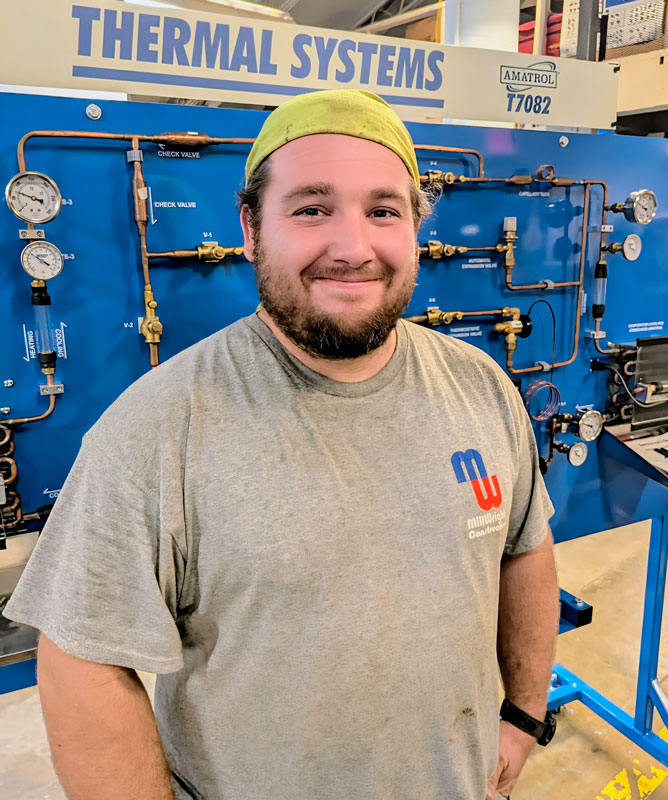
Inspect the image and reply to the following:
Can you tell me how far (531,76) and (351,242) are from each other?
1.34 metres

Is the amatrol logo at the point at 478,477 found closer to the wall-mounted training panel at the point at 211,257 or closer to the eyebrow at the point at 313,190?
the eyebrow at the point at 313,190

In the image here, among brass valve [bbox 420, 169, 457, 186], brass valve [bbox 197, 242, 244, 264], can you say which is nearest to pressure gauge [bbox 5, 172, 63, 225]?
brass valve [bbox 197, 242, 244, 264]

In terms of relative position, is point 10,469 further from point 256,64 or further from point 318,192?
point 256,64

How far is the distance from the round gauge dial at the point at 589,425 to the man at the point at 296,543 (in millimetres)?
1193

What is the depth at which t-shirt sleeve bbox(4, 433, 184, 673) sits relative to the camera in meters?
0.80

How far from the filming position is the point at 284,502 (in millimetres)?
877

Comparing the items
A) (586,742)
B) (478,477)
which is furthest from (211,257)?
(586,742)

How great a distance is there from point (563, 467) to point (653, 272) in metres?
0.79

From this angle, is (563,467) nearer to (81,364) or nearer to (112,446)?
(81,364)

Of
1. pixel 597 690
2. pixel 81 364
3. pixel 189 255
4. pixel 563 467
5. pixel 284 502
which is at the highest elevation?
pixel 189 255

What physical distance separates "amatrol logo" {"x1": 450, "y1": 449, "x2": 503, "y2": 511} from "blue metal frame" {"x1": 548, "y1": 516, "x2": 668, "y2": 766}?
1.43 metres

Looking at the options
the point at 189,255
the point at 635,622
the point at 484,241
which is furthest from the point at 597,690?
the point at 189,255

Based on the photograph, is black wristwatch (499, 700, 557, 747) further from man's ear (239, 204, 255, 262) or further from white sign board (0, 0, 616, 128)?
white sign board (0, 0, 616, 128)

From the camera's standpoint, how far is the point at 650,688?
7.25 feet
